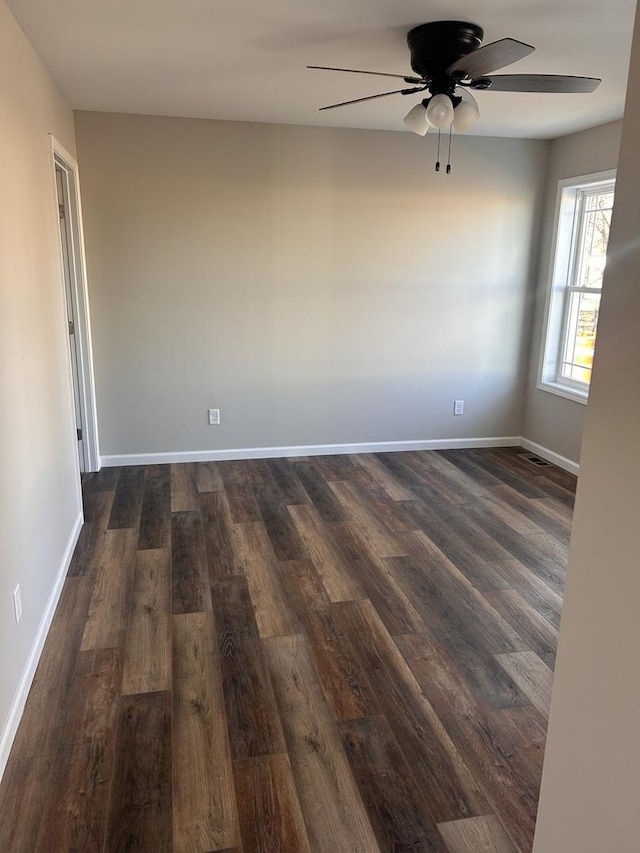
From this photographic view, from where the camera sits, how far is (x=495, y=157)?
498 cm

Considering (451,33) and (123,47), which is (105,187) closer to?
(123,47)

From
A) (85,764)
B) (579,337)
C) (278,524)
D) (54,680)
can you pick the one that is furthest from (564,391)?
(85,764)

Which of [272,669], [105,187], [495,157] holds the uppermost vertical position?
[495,157]

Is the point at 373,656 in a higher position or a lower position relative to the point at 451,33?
lower

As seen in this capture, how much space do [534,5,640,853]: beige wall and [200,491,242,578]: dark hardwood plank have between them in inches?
90.1

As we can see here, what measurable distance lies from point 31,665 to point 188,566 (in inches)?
40.8

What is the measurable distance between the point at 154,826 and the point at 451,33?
3.04 meters

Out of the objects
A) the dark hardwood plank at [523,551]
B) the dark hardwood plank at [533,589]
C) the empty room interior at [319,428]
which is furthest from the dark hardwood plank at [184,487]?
the dark hardwood plank at [533,589]

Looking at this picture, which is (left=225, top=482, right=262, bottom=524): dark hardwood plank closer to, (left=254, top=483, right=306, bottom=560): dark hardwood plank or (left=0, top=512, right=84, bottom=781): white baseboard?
(left=254, top=483, right=306, bottom=560): dark hardwood plank

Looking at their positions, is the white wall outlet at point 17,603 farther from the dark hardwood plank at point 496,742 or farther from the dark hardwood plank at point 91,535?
the dark hardwood plank at point 496,742

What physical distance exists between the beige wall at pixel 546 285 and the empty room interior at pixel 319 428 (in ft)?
0.10

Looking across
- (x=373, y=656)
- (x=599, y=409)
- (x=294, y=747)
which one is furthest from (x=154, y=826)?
(x=599, y=409)

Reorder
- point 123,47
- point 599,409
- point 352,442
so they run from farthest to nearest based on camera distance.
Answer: point 352,442 < point 123,47 < point 599,409

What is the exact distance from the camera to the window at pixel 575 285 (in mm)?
4816
